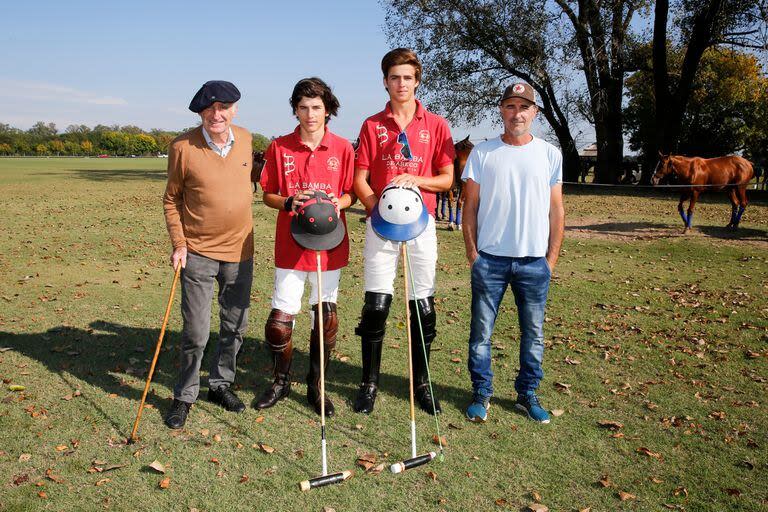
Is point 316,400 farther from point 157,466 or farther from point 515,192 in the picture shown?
point 515,192

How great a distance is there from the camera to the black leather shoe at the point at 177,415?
4.26 metres

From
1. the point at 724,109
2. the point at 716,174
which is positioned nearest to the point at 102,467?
the point at 716,174

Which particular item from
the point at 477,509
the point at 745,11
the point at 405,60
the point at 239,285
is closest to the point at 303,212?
the point at 239,285

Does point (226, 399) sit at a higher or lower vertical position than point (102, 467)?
higher

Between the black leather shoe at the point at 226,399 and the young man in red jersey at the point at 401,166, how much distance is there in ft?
3.83

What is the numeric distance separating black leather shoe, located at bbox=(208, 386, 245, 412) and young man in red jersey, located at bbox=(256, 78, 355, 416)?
0.16m

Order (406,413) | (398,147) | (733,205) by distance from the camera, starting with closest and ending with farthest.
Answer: (398,147) < (406,413) < (733,205)

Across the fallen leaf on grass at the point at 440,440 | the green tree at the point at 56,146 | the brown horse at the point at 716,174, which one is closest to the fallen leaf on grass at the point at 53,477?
the fallen leaf on grass at the point at 440,440

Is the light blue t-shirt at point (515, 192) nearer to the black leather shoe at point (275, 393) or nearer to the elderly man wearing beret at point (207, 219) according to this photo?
the elderly man wearing beret at point (207, 219)

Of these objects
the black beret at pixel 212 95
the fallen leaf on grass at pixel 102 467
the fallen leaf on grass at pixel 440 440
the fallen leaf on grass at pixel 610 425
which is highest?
the black beret at pixel 212 95

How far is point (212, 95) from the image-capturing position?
4.04m

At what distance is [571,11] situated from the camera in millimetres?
28266

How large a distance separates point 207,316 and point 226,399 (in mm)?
701

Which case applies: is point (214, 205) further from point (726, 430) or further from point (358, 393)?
point (726, 430)
